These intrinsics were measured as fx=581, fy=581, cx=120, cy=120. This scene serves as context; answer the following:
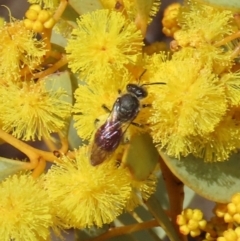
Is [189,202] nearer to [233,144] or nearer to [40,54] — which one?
[233,144]

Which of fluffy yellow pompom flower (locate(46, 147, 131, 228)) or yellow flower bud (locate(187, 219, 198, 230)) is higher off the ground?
fluffy yellow pompom flower (locate(46, 147, 131, 228))

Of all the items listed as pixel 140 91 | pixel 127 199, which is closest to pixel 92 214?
pixel 127 199

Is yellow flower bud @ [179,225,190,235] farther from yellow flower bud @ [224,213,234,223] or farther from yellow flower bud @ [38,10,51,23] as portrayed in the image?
yellow flower bud @ [38,10,51,23]

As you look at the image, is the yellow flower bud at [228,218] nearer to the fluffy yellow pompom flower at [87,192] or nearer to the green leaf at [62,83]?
the fluffy yellow pompom flower at [87,192]

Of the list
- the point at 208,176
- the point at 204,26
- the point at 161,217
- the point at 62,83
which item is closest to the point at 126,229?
the point at 161,217

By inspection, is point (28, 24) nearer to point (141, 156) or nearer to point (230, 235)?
point (141, 156)

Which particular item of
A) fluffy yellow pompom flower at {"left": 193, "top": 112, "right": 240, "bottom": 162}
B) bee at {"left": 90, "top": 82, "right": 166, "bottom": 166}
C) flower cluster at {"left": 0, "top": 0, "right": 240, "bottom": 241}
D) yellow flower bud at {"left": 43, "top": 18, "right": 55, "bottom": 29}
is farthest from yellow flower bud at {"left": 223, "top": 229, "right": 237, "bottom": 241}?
yellow flower bud at {"left": 43, "top": 18, "right": 55, "bottom": 29}

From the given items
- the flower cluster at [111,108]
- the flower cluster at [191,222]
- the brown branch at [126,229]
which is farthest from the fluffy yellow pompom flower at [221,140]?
the brown branch at [126,229]
